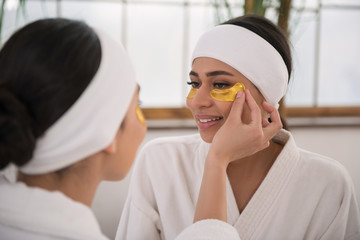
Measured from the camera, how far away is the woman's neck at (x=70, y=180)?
32.7 inches

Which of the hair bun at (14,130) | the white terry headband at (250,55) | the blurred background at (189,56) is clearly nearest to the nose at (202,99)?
the white terry headband at (250,55)

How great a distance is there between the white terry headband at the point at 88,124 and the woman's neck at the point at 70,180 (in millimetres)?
29

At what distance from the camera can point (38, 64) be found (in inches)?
29.5

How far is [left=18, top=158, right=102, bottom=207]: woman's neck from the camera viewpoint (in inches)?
32.7

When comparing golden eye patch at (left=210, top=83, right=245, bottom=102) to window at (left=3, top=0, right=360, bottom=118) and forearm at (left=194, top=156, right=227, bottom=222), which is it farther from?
window at (left=3, top=0, right=360, bottom=118)

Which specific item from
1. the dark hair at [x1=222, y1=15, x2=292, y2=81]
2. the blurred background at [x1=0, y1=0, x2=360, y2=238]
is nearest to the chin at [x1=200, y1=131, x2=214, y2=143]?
the dark hair at [x1=222, y1=15, x2=292, y2=81]

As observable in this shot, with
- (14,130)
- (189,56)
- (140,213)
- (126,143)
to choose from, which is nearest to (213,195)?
(126,143)

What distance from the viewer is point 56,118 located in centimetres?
76

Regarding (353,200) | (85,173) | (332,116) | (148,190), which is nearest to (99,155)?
(85,173)

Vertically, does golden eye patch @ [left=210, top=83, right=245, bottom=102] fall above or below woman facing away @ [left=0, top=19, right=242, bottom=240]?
below

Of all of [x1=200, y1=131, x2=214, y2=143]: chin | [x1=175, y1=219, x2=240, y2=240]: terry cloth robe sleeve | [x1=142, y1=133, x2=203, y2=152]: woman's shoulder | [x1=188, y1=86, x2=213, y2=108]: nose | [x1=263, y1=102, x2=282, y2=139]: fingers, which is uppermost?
[x1=188, y1=86, x2=213, y2=108]: nose

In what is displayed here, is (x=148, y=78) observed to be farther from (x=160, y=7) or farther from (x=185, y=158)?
(x=185, y=158)

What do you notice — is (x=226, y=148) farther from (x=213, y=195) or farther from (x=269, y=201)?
(x=269, y=201)

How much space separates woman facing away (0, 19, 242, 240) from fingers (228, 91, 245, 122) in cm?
45
